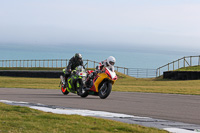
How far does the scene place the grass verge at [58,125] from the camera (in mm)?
7164

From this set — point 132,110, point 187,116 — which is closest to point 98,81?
point 132,110

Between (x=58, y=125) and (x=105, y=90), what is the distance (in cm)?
734

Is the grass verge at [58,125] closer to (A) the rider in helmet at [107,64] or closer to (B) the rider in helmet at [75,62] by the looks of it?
(A) the rider in helmet at [107,64]

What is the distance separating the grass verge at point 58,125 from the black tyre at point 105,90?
5715 mm

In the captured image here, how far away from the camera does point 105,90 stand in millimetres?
14844

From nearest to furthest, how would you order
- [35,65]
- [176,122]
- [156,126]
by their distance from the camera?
[156,126], [176,122], [35,65]

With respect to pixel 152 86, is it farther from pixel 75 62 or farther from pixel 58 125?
pixel 58 125

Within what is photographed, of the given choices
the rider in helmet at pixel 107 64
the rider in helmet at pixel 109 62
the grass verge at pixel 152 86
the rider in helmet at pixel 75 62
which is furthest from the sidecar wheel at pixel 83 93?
the grass verge at pixel 152 86

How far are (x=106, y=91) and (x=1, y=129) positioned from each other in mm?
7841

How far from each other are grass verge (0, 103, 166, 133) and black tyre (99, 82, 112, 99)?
5.72m

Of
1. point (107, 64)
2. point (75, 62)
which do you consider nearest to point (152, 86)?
point (75, 62)

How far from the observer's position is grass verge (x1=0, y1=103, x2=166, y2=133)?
7164mm

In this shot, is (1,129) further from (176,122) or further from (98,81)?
(98,81)

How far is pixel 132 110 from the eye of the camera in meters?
11.0
